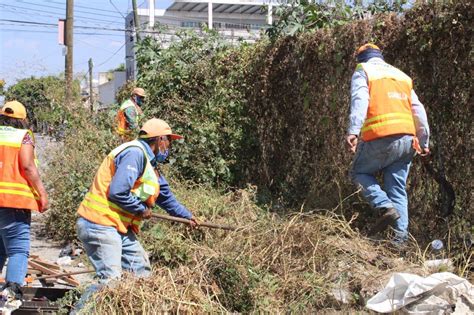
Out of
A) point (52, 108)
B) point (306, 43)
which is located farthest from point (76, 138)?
point (306, 43)

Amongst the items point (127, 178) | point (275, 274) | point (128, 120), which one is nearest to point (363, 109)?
point (275, 274)

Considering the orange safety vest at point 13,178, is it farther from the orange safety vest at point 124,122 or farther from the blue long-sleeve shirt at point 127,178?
the orange safety vest at point 124,122

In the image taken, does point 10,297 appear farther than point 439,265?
Yes

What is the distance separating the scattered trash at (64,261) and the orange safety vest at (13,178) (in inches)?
79.3

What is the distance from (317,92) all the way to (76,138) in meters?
3.93

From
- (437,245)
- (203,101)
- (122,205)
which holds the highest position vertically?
(203,101)

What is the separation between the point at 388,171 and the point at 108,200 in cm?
256

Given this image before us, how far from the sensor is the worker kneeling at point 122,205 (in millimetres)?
4672

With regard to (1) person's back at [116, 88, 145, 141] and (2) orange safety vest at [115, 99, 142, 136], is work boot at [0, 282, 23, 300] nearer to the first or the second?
(1) person's back at [116, 88, 145, 141]

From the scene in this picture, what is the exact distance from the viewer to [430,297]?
13.9ft

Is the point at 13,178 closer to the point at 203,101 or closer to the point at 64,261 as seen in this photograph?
the point at 64,261

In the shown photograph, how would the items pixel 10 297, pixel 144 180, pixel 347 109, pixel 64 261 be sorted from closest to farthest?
pixel 144 180 → pixel 10 297 → pixel 347 109 → pixel 64 261

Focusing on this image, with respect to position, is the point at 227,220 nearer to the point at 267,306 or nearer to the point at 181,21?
the point at 267,306

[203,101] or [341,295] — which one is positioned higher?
[203,101]
